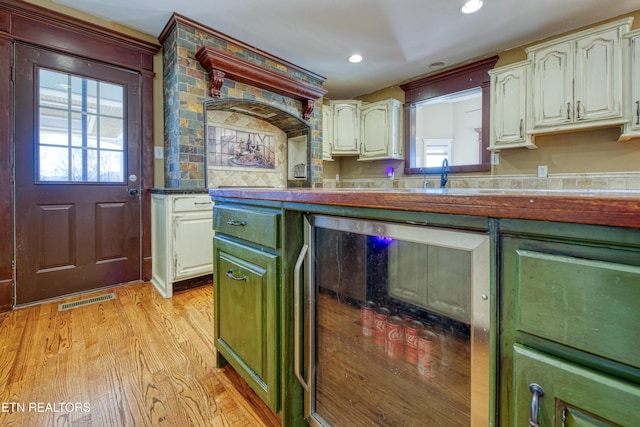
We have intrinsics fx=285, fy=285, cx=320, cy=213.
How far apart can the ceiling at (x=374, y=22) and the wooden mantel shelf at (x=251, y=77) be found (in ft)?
0.94

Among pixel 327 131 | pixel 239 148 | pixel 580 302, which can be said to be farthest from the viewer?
pixel 327 131

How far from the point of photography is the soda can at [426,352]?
2.46 ft

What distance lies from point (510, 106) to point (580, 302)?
3.10 meters

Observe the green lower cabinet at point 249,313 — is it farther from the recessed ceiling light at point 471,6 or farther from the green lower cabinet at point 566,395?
the recessed ceiling light at point 471,6

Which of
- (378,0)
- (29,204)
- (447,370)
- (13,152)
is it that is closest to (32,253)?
(29,204)

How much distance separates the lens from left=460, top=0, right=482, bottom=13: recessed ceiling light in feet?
7.86

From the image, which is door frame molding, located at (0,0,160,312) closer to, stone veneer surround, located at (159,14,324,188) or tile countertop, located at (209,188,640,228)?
stone veneer surround, located at (159,14,324,188)

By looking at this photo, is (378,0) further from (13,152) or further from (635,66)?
(13,152)

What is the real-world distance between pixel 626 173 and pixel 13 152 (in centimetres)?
506

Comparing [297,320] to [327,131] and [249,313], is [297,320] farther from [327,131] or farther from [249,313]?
[327,131]

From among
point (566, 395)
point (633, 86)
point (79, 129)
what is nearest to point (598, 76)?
point (633, 86)

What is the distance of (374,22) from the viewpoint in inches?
107

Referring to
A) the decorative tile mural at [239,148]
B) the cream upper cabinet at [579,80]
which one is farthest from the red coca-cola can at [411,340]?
the decorative tile mural at [239,148]

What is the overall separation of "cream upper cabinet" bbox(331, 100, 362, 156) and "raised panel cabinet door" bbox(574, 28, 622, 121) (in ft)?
8.20
